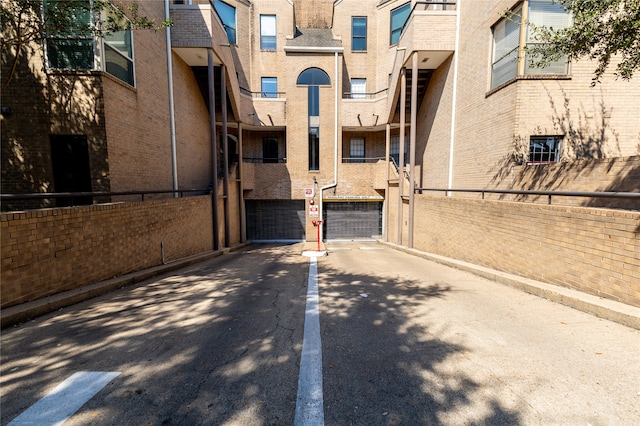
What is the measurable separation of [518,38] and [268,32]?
1569 cm

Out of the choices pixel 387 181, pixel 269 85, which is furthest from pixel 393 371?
pixel 269 85

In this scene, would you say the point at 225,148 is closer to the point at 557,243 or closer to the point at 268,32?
the point at 557,243

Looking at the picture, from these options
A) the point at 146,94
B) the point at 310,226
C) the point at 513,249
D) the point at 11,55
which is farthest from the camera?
the point at 310,226

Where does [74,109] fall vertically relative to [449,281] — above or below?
above

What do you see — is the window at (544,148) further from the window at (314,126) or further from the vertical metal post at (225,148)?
the vertical metal post at (225,148)

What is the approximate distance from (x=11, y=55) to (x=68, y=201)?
12.1 feet

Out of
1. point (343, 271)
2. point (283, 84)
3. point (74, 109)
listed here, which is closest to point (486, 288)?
point (343, 271)

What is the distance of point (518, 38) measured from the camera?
320 inches

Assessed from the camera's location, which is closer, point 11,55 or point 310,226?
point 11,55

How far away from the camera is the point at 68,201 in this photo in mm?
6887

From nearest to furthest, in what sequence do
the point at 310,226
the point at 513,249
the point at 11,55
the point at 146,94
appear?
1. the point at 513,249
2. the point at 11,55
3. the point at 146,94
4. the point at 310,226

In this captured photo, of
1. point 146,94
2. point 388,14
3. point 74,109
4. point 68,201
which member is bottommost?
point 68,201

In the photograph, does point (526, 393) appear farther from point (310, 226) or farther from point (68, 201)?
point (310, 226)

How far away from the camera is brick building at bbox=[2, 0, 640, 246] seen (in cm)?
672
